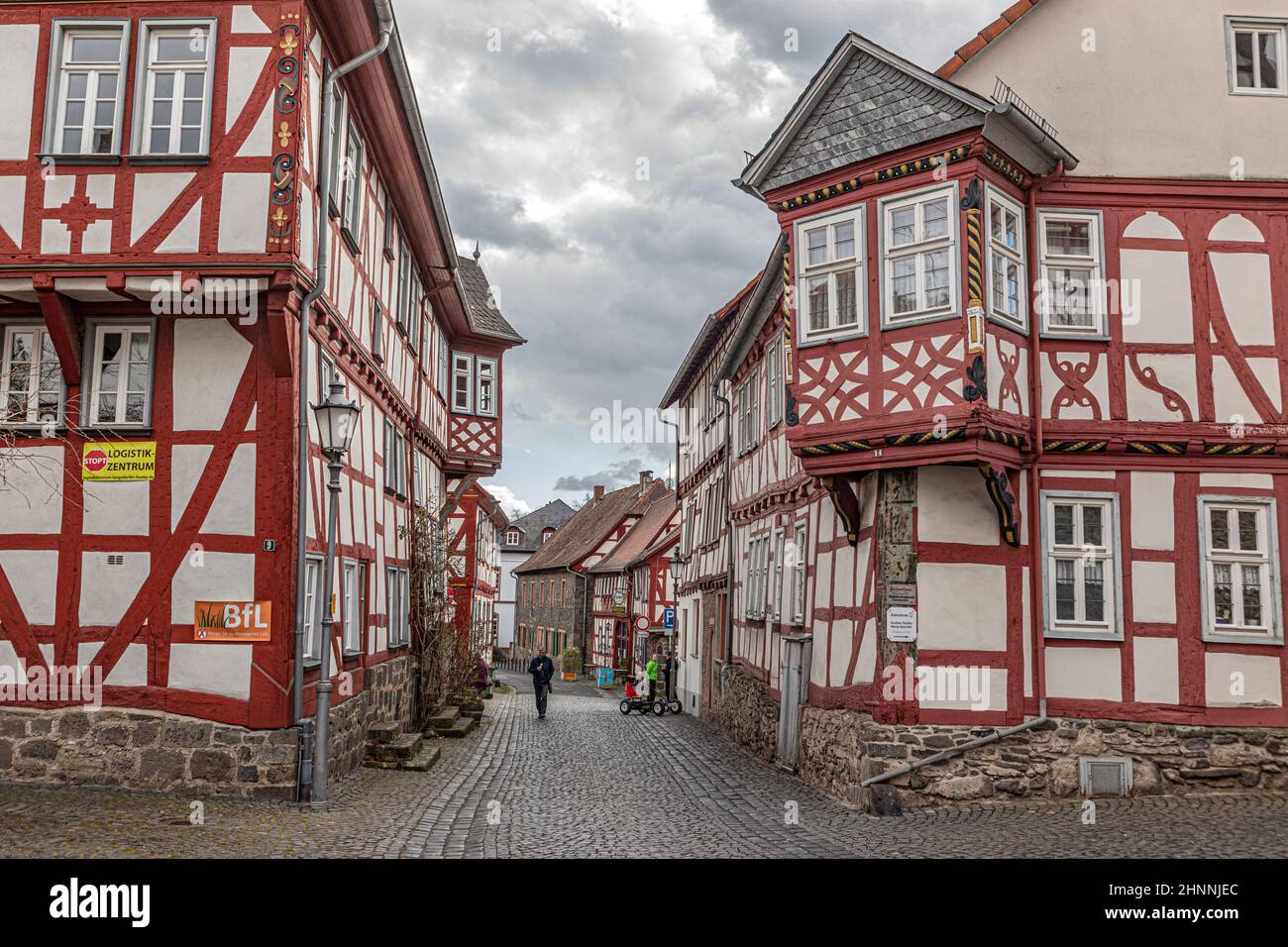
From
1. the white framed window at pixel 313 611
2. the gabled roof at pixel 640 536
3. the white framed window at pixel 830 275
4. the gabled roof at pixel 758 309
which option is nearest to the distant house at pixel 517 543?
→ the gabled roof at pixel 640 536

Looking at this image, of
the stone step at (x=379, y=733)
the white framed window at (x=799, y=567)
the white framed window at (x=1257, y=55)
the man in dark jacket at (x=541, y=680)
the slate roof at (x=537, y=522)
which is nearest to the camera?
the white framed window at (x=1257, y=55)

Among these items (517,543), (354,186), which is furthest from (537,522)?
(354,186)

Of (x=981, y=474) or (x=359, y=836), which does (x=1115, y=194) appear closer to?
(x=981, y=474)

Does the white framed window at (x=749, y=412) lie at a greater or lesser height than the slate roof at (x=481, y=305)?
lesser

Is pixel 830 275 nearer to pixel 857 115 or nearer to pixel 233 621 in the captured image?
pixel 857 115

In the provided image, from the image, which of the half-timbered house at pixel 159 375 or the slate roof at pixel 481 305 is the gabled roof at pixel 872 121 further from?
the slate roof at pixel 481 305

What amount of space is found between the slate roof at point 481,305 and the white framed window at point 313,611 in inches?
517

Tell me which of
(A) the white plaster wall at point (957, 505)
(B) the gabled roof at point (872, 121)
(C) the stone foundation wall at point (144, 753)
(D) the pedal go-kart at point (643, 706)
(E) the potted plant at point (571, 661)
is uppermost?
(B) the gabled roof at point (872, 121)

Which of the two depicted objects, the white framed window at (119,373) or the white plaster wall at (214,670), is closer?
the white plaster wall at (214,670)

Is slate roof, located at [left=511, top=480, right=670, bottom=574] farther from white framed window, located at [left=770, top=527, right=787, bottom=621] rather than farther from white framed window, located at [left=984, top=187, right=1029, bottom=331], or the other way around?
white framed window, located at [left=984, top=187, right=1029, bottom=331]

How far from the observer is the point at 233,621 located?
37.7 feet

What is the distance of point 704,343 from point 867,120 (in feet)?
51.9

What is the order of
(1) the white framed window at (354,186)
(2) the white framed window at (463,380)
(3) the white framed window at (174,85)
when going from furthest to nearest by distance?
(2) the white framed window at (463,380)
(1) the white framed window at (354,186)
(3) the white framed window at (174,85)

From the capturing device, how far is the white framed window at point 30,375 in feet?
38.9
